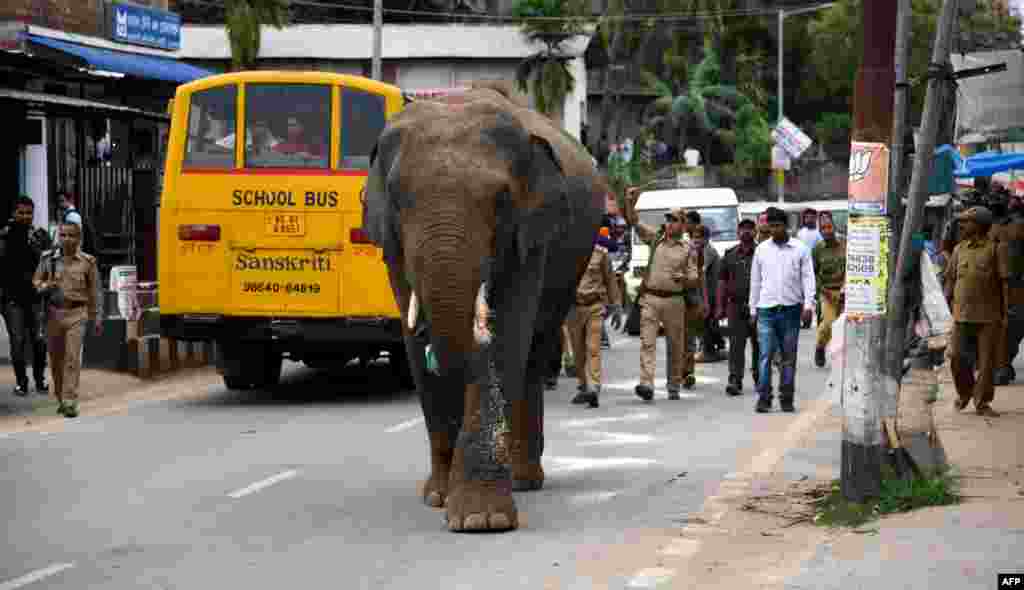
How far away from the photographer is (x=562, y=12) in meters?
65.9

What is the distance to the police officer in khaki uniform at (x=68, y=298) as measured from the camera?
18.3 metres

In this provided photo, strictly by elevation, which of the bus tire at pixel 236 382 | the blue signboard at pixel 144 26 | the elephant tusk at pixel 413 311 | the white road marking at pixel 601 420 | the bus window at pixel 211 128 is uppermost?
the blue signboard at pixel 144 26

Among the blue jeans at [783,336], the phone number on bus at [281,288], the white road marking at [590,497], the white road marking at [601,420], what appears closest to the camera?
the white road marking at [590,497]

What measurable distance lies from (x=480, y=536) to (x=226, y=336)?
29.8ft

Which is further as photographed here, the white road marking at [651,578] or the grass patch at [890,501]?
the grass patch at [890,501]

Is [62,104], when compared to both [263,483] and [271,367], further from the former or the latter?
[263,483]

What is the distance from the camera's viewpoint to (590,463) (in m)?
14.4

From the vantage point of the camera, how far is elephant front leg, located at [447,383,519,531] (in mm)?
10797

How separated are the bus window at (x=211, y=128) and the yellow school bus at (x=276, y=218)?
0.03ft

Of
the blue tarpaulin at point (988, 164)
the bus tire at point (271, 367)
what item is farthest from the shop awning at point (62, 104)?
the blue tarpaulin at point (988, 164)

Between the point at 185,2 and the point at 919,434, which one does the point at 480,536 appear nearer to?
the point at 919,434

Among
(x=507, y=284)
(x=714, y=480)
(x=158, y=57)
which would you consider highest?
(x=158, y=57)

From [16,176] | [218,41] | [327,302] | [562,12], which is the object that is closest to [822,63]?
[562,12]

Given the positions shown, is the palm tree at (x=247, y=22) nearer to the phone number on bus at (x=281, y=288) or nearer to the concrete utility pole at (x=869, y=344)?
the phone number on bus at (x=281, y=288)
